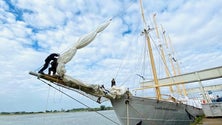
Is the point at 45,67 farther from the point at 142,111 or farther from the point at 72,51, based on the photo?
the point at 142,111

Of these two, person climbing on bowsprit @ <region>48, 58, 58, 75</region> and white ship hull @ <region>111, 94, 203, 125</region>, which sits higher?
person climbing on bowsprit @ <region>48, 58, 58, 75</region>

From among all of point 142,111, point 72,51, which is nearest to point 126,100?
point 142,111

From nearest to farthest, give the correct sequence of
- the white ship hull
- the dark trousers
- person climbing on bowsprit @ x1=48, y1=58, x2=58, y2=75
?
1. the dark trousers
2. person climbing on bowsprit @ x1=48, y1=58, x2=58, y2=75
3. the white ship hull

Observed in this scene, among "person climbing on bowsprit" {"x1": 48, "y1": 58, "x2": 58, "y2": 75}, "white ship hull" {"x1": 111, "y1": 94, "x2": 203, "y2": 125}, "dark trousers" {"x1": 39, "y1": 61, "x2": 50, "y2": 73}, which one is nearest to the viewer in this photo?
"dark trousers" {"x1": 39, "y1": 61, "x2": 50, "y2": 73}

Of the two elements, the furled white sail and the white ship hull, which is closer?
the furled white sail

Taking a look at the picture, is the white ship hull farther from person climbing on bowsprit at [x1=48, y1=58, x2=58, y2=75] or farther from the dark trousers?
the dark trousers

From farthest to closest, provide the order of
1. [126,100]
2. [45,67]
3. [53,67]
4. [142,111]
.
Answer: [142,111], [126,100], [53,67], [45,67]

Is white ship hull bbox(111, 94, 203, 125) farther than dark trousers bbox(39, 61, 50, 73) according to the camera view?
Yes

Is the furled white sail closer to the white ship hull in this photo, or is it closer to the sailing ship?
the sailing ship

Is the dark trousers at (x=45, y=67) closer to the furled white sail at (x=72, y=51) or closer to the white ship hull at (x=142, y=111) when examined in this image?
the furled white sail at (x=72, y=51)

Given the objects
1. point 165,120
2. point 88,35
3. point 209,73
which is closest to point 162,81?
point 209,73

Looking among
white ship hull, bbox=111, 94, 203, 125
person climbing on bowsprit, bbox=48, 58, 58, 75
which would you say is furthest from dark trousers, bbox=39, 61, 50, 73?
white ship hull, bbox=111, 94, 203, 125

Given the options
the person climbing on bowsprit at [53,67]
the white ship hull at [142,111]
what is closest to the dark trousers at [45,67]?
the person climbing on bowsprit at [53,67]

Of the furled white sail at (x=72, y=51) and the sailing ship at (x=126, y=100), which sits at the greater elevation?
the furled white sail at (x=72, y=51)
